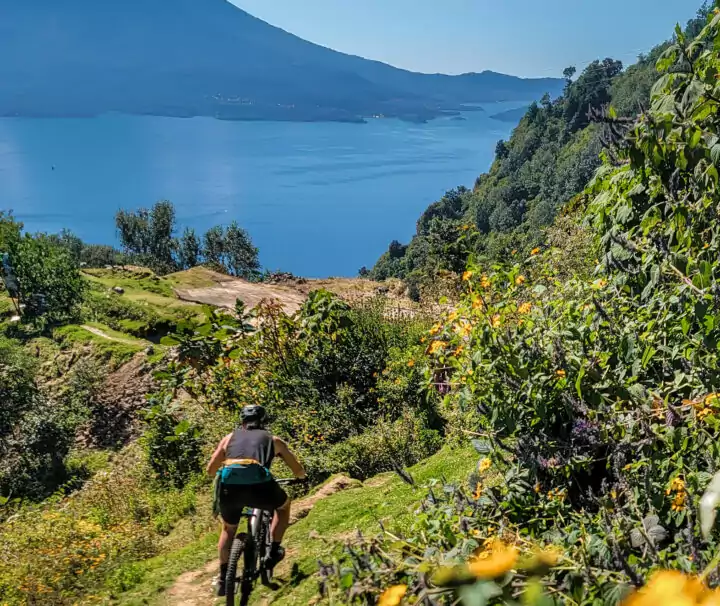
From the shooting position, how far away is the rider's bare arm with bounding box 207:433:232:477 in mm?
4348

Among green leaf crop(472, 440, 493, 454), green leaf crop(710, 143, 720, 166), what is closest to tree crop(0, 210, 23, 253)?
green leaf crop(472, 440, 493, 454)

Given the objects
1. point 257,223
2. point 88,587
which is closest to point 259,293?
point 88,587

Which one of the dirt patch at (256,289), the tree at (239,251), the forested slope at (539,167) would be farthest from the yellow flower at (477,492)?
the tree at (239,251)

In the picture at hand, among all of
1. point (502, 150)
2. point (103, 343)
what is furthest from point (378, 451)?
point (502, 150)

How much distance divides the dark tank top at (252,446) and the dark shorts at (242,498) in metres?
0.18

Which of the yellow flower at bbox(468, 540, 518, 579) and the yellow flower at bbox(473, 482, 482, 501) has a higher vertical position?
the yellow flower at bbox(468, 540, 518, 579)

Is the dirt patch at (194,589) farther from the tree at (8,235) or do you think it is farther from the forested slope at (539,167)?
the forested slope at (539,167)

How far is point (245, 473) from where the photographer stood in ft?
13.6

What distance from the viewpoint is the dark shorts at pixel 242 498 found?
4.21 m

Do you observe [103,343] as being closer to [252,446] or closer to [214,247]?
[252,446]

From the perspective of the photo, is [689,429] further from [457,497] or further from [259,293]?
[259,293]

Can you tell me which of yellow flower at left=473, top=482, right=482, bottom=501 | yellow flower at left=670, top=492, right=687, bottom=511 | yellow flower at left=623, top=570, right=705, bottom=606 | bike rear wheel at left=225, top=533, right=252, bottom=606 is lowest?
bike rear wheel at left=225, top=533, right=252, bottom=606

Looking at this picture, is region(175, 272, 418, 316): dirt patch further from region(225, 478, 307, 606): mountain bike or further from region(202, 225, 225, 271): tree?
region(202, 225, 225, 271): tree

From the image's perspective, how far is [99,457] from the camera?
16.9 m
